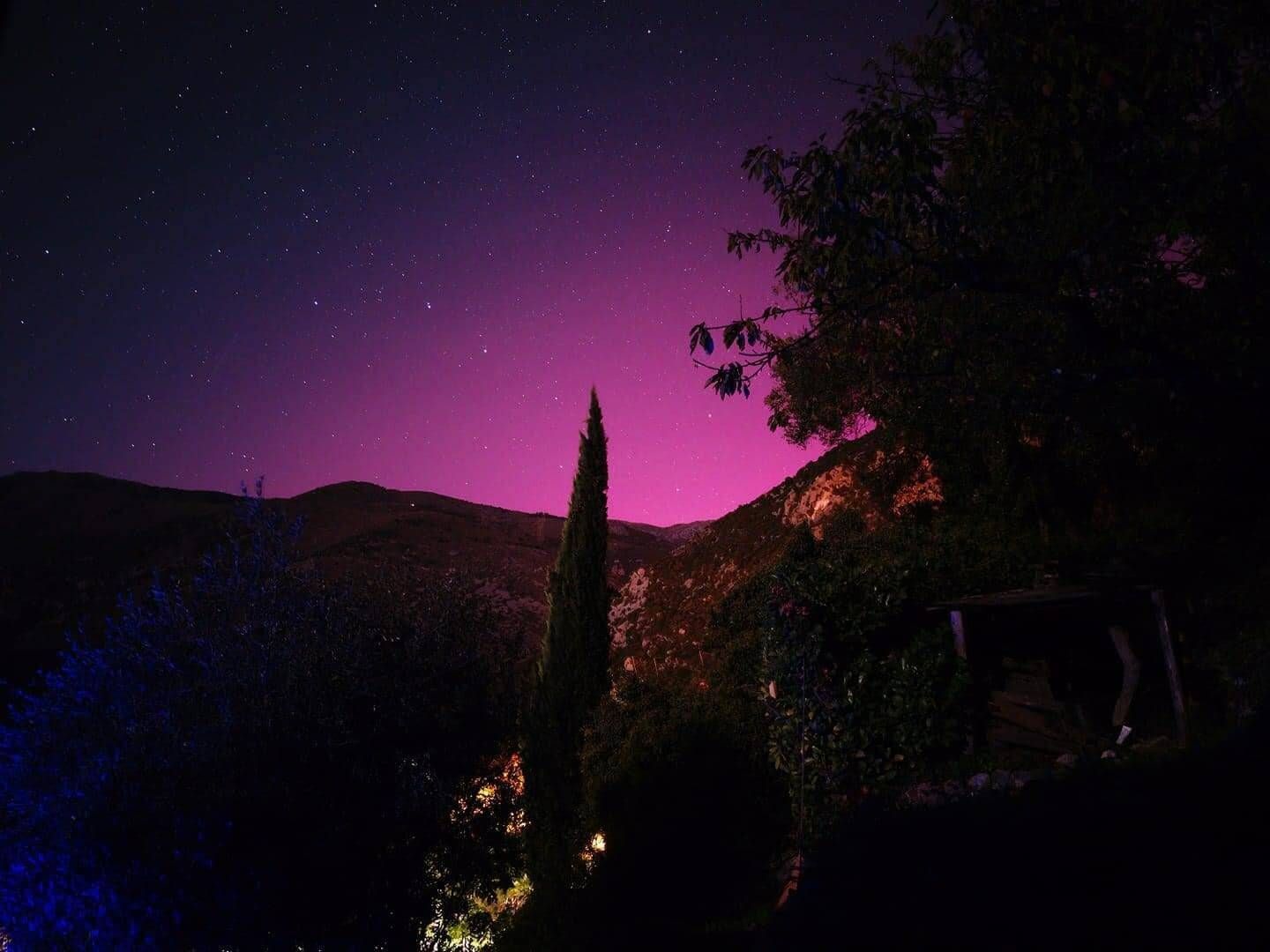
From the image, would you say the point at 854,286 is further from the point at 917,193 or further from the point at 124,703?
the point at 124,703

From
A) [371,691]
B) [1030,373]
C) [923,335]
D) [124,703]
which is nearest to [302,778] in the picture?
[371,691]

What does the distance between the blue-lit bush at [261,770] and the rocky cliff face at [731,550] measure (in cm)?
1153

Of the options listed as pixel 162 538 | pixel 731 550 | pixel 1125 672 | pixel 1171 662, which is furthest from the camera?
pixel 162 538

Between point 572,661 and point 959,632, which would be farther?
point 572,661

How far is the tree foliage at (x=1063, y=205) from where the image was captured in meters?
7.64

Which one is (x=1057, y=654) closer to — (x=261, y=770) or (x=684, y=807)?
(x=684, y=807)

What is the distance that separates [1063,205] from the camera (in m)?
8.04

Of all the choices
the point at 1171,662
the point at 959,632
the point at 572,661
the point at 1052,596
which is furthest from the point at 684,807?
the point at 1171,662

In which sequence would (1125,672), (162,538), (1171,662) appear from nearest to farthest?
1. (1171,662)
2. (1125,672)
3. (162,538)

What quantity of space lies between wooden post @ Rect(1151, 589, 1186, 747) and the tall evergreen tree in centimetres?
1110

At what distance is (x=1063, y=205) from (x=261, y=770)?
37.5 feet

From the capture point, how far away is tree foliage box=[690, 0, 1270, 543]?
25.1 ft

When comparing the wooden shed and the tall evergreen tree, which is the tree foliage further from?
the tall evergreen tree

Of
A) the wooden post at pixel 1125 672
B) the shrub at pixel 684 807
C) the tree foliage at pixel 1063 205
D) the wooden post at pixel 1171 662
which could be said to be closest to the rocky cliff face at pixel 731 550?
the shrub at pixel 684 807
